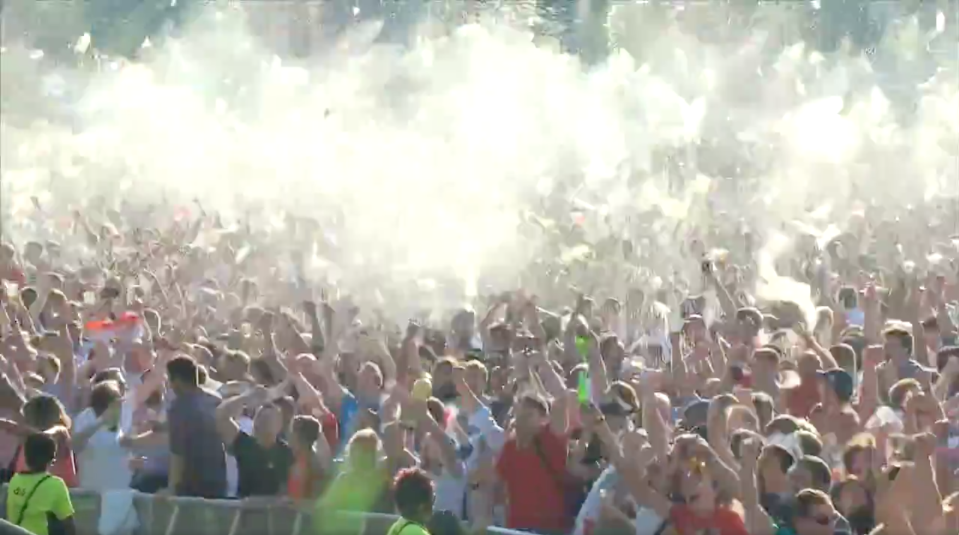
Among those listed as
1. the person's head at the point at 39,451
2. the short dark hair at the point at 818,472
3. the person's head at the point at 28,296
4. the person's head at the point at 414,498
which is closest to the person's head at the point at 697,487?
the short dark hair at the point at 818,472

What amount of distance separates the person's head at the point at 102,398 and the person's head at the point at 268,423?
1.86 ft

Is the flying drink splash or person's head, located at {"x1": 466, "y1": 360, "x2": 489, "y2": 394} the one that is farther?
the flying drink splash

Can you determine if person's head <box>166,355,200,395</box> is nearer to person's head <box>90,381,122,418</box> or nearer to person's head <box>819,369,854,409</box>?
person's head <box>90,381,122,418</box>

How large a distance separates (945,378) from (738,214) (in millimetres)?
5183

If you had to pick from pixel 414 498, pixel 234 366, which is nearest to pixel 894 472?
pixel 414 498

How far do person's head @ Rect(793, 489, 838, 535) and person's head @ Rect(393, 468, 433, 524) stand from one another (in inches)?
33.5

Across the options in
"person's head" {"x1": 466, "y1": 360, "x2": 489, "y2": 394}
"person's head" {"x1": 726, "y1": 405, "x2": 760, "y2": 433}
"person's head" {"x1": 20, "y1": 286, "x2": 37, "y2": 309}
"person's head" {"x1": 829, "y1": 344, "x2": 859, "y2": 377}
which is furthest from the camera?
"person's head" {"x1": 20, "y1": 286, "x2": 37, "y2": 309}

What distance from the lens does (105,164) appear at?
38.6 ft

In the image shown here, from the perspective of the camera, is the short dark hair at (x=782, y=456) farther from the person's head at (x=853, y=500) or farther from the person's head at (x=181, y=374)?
the person's head at (x=181, y=374)

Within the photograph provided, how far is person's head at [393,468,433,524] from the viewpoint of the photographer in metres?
3.15

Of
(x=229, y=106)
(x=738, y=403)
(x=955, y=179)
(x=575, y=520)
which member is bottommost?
(x=575, y=520)

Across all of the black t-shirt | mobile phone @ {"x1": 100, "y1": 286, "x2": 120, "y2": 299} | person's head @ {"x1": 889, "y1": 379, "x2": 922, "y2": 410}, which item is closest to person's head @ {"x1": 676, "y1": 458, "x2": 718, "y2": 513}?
person's head @ {"x1": 889, "y1": 379, "x2": 922, "y2": 410}

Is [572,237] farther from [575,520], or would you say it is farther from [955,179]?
[575,520]

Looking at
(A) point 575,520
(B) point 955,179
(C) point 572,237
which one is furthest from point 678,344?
(B) point 955,179
